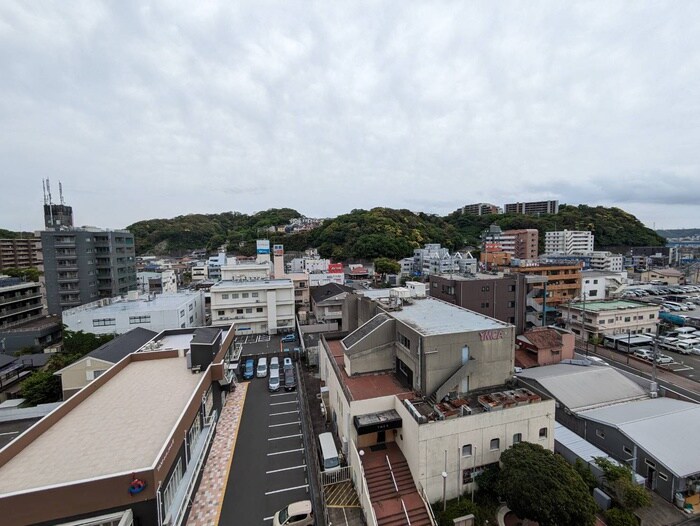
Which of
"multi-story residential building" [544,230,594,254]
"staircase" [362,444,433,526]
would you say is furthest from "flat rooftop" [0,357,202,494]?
"multi-story residential building" [544,230,594,254]

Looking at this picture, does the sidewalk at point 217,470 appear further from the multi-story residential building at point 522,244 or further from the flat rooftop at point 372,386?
the multi-story residential building at point 522,244

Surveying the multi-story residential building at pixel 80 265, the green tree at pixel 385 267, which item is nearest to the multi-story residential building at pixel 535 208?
the green tree at pixel 385 267

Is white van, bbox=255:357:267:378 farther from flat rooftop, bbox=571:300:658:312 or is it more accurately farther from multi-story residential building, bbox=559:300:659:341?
flat rooftop, bbox=571:300:658:312

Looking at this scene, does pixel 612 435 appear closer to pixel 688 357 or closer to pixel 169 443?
pixel 169 443

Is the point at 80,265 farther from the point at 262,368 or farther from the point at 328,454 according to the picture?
the point at 328,454

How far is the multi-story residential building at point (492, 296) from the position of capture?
102ft

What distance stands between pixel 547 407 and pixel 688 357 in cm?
2758

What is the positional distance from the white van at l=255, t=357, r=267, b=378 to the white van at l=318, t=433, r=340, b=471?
1120cm

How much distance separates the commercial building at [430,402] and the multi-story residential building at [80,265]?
41.2 m

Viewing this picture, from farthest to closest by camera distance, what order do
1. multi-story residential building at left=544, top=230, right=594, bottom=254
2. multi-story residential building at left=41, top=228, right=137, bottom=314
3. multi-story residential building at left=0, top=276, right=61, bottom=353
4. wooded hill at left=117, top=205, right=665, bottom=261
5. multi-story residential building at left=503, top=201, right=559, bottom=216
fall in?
multi-story residential building at left=503, top=201, right=559, bottom=216 → multi-story residential building at left=544, top=230, right=594, bottom=254 → wooded hill at left=117, top=205, right=665, bottom=261 → multi-story residential building at left=41, top=228, right=137, bottom=314 → multi-story residential building at left=0, top=276, right=61, bottom=353

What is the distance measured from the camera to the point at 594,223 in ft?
332

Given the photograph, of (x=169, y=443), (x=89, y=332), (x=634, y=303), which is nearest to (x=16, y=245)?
(x=89, y=332)

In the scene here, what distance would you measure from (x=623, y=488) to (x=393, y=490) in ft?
29.9

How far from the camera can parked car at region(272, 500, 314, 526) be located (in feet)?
41.4
